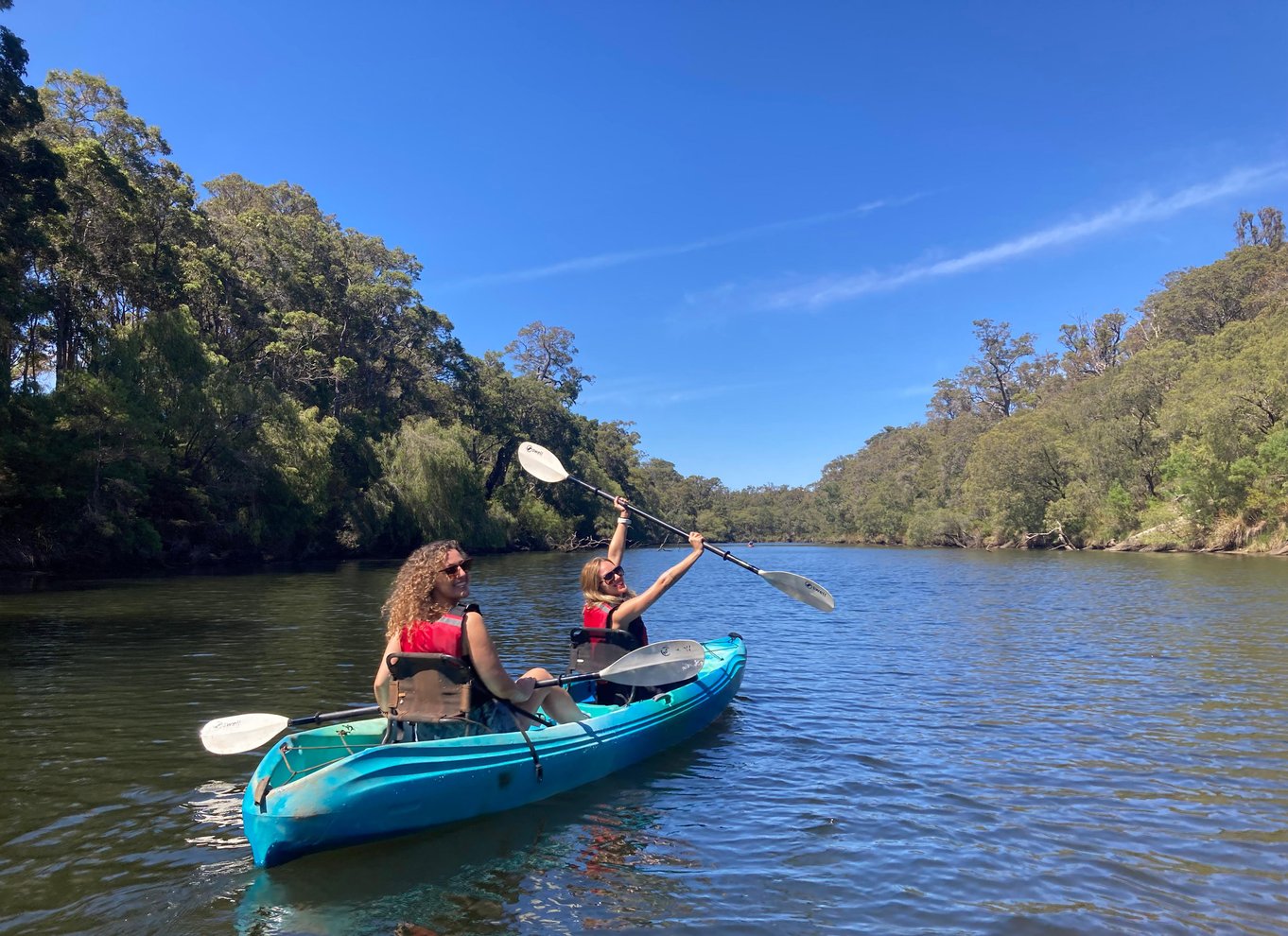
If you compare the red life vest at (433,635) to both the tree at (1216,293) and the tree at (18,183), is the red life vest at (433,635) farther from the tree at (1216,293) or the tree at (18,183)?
the tree at (1216,293)

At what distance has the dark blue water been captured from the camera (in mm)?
Result: 3822

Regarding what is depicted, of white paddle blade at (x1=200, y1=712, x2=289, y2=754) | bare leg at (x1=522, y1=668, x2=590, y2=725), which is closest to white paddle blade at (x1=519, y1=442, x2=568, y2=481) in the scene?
bare leg at (x1=522, y1=668, x2=590, y2=725)

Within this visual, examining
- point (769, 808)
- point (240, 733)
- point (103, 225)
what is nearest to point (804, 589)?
point (769, 808)

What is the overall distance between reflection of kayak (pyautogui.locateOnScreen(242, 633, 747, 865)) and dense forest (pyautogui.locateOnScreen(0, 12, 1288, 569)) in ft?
53.6

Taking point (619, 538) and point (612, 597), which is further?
point (619, 538)

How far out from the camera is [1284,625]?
1236 cm

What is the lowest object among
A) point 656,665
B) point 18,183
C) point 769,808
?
point 769,808

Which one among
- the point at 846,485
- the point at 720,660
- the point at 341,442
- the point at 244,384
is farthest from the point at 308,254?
the point at 846,485

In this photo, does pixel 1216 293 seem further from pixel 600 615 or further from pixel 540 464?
pixel 600 615

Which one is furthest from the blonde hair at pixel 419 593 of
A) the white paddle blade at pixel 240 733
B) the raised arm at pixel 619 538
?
the raised arm at pixel 619 538

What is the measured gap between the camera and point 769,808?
523 cm

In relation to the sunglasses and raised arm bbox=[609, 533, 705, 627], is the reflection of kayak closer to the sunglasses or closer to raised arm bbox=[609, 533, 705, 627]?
raised arm bbox=[609, 533, 705, 627]

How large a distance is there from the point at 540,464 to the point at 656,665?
4420 millimetres

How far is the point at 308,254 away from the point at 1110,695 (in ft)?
124
